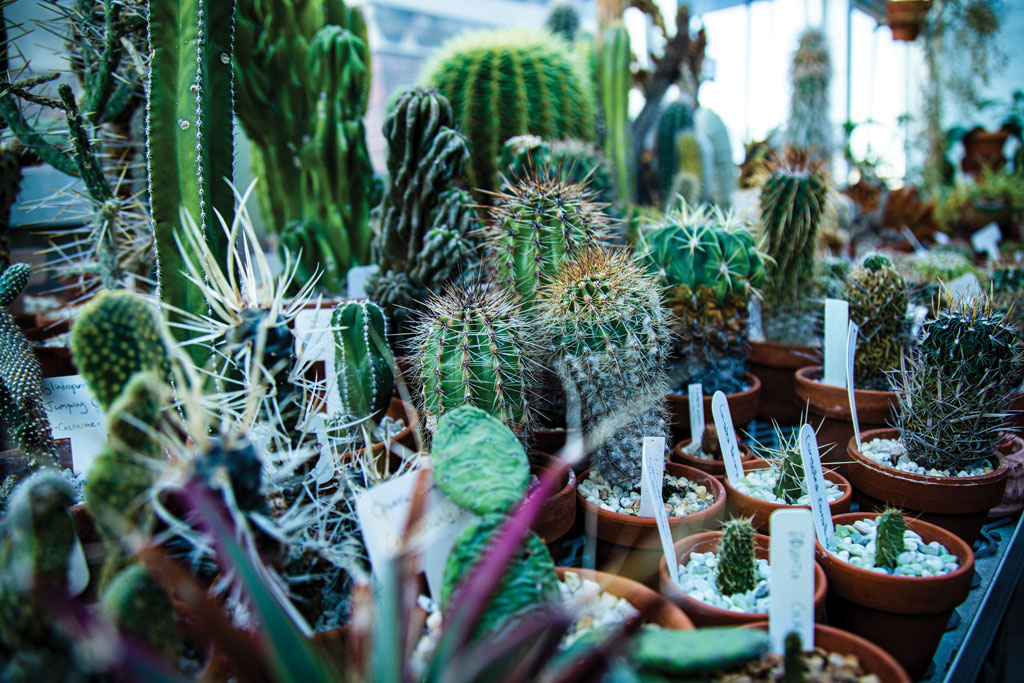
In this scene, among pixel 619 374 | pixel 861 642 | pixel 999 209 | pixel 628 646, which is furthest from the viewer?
pixel 999 209

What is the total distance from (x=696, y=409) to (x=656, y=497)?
1.81 feet

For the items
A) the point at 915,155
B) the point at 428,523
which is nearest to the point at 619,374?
the point at 428,523

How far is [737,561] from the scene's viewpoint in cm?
107

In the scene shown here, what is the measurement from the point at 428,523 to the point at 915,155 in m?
8.03

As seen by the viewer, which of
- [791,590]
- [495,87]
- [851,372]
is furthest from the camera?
[495,87]

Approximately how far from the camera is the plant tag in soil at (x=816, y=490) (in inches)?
47.0

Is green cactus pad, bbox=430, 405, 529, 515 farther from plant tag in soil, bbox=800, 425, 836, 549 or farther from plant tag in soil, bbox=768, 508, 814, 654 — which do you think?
plant tag in soil, bbox=800, 425, 836, 549

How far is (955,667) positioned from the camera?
3.57ft

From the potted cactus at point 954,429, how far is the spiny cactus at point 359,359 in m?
1.12

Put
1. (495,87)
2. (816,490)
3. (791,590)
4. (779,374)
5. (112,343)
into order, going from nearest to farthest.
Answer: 1. (112,343)
2. (791,590)
3. (816,490)
4. (779,374)
5. (495,87)

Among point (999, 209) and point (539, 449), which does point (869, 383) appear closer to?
point (539, 449)

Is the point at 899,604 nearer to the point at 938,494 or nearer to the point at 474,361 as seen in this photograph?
the point at 938,494

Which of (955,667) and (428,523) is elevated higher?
(428,523)

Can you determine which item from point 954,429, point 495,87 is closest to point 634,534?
point 954,429
